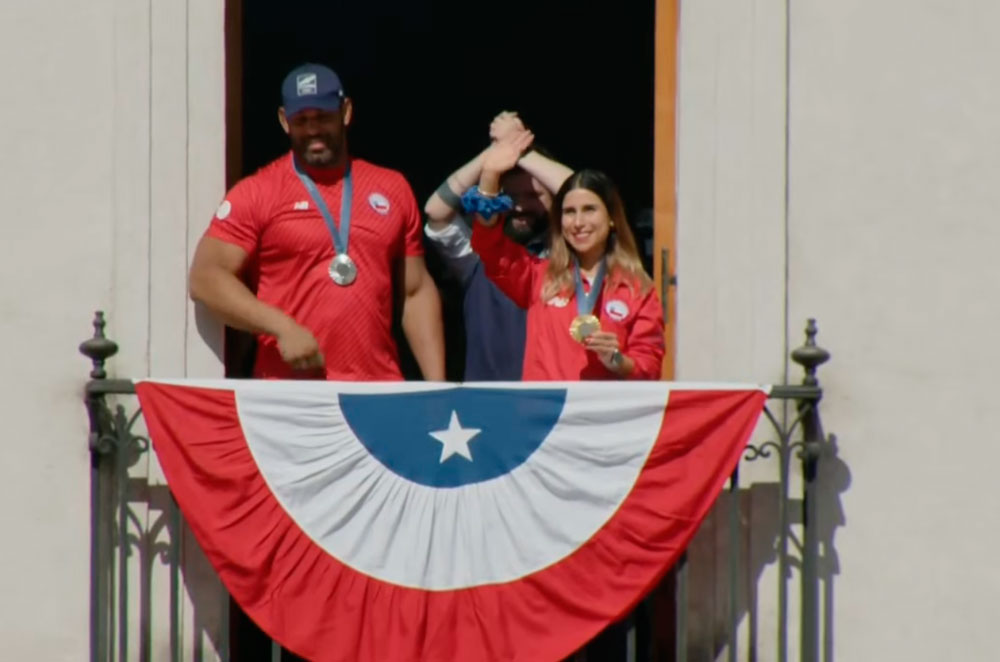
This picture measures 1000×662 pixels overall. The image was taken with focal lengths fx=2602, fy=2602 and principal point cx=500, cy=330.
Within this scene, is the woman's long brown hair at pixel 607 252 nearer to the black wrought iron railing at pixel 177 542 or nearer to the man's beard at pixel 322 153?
the black wrought iron railing at pixel 177 542

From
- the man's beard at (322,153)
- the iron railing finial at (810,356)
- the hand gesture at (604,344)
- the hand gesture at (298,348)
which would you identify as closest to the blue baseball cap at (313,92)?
the man's beard at (322,153)

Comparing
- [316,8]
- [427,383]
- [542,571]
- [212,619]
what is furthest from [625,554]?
[316,8]

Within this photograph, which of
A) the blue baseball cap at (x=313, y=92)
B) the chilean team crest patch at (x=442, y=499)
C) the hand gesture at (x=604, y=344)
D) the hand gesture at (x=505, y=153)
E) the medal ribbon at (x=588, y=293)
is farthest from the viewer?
the hand gesture at (x=505, y=153)

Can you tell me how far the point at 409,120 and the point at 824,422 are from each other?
174 inches

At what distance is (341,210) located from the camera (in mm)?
8438

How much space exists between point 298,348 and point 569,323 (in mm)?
866

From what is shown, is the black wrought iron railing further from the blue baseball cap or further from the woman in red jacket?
the blue baseball cap

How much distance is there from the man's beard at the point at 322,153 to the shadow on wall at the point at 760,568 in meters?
1.68

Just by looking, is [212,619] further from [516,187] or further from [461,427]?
[516,187]

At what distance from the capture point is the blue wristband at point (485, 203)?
8.45 m

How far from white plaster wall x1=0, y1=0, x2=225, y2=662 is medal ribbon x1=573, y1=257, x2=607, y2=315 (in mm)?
1193

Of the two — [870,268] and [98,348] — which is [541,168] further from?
[98,348]

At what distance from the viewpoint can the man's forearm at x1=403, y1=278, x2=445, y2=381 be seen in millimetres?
8680

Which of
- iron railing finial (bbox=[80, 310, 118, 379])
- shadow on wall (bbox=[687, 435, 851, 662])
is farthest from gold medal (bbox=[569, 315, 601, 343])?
iron railing finial (bbox=[80, 310, 118, 379])
